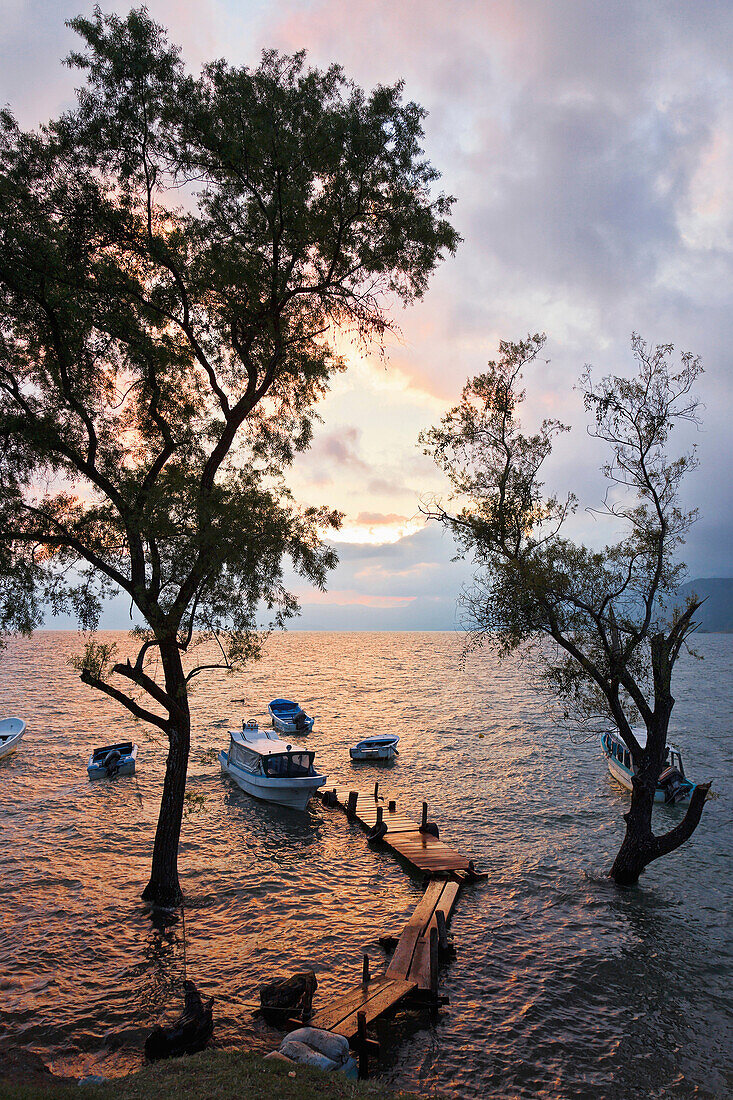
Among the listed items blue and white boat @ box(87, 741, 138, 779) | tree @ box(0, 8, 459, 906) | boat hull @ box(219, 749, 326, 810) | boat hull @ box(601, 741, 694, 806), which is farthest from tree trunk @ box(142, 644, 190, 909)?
boat hull @ box(601, 741, 694, 806)

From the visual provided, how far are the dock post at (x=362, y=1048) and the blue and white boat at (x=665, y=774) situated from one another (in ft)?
73.7

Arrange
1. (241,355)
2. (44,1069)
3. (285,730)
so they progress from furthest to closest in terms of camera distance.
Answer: (285,730) → (241,355) → (44,1069)

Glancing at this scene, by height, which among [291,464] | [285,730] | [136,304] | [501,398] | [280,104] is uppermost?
[280,104]

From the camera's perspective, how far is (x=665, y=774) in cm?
3278

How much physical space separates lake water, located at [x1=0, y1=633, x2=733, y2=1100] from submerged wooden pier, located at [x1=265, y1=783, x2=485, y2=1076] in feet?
2.21

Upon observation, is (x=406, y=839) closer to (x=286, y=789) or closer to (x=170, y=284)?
(x=286, y=789)

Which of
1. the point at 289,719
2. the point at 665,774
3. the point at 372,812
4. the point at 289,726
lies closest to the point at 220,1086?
the point at 372,812

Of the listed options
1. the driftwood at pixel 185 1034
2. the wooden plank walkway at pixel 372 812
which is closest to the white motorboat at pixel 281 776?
the wooden plank walkway at pixel 372 812

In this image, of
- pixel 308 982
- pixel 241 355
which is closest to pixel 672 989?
pixel 308 982

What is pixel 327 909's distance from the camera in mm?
19594

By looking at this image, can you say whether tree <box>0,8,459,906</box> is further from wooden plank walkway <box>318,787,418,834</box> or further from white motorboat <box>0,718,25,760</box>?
white motorboat <box>0,718,25,760</box>

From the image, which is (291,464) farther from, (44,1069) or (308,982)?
(44,1069)

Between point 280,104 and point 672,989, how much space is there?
2693cm

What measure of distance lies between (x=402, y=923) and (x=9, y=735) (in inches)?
1445
